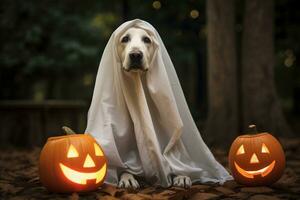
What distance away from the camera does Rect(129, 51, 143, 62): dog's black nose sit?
14.3 ft

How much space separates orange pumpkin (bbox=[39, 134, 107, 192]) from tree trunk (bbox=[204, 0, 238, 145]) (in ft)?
15.6

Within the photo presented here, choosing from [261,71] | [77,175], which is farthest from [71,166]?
[261,71]

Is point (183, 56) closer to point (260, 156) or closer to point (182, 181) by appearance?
point (182, 181)

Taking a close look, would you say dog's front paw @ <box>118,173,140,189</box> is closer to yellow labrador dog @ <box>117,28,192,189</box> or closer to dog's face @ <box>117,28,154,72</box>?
yellow labrador dog @ <box>117,28,192,189</box>

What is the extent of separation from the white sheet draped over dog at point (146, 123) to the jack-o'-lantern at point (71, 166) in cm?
34

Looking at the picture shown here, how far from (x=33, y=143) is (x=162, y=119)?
5.45 metres

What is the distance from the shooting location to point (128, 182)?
4336 mm

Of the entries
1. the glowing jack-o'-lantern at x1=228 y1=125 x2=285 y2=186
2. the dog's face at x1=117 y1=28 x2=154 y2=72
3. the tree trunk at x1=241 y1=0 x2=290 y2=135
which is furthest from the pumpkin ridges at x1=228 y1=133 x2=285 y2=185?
the tree trunk at x1=241 y1=0 x2=290 y2=135

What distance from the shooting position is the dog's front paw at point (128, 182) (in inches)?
169

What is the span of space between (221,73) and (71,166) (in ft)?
17.1

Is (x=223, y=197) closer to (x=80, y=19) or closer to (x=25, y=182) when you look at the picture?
(x=25, y=182)

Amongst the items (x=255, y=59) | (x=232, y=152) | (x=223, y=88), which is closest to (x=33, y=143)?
(x=223, y=88)

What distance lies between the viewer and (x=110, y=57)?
4.72 m

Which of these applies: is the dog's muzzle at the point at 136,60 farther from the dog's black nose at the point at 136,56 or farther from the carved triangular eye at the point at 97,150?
the carved triangular eye at the point at 97,150
